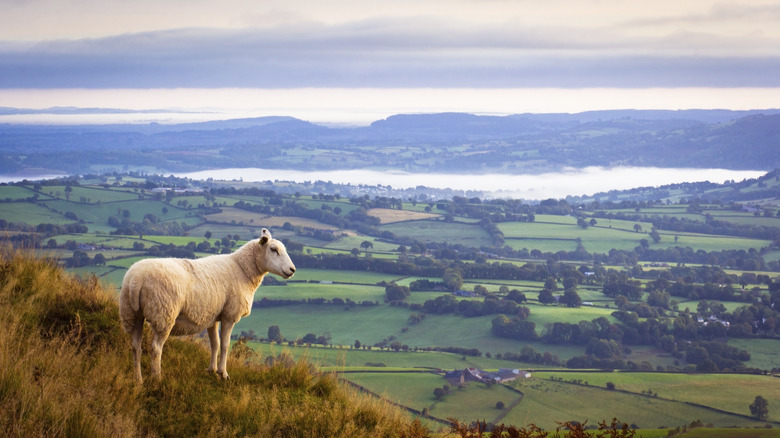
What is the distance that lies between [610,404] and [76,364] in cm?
4270

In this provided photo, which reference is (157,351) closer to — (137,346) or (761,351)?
(137,346)

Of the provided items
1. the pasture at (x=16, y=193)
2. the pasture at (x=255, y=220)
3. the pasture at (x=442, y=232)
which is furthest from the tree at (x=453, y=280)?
the pasture at (x=16, y=193)

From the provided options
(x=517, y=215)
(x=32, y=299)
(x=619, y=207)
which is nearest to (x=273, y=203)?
(x=517, y=215)

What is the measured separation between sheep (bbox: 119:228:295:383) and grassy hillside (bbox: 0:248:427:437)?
532mm

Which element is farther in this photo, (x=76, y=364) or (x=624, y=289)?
(x=624, y=289)

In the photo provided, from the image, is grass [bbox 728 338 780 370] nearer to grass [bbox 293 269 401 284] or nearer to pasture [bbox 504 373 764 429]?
pasture [bbox 504 373 764 429]

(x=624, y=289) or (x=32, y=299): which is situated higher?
(x=32, y=299)

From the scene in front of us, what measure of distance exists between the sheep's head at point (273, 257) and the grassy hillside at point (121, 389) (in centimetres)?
154

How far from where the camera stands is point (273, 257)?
9781 mm

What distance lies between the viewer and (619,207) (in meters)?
167

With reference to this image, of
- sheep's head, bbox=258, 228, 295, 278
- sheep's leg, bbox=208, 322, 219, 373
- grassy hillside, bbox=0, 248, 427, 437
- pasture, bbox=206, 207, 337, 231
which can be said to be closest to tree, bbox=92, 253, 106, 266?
pasture, bbox=206, 207, 337, 231

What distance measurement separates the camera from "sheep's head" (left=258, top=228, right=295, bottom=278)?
9.72 metres

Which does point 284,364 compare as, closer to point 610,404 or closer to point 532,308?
point 610,404

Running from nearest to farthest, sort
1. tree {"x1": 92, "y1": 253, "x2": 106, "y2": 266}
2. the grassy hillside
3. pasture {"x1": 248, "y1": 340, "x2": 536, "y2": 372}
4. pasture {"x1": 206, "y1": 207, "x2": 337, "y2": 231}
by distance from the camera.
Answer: the grassy hillside, pasture {"x1": 248, "y1": 340, "x2": 536, "y2": 372}, tree {"x1": 92, "y1": 253, "x2": 106, "y2": 266}, pasture {"x1": 206, "y1": 207, "x2": 337, "y2": 231}
